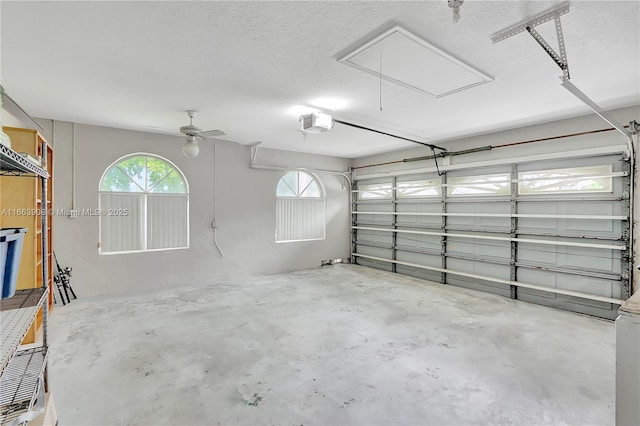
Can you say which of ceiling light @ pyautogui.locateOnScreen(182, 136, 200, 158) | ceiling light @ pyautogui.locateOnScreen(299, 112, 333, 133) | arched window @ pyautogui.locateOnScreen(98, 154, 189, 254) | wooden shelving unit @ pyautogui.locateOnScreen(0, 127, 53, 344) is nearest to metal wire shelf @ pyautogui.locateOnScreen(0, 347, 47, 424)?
wooden shelving unit @ pyautogui.locateOnScreen(0, 127, 53, 344)

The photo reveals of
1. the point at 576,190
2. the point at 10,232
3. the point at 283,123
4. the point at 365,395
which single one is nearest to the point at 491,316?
the point at 576,190

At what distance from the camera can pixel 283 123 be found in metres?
4.44

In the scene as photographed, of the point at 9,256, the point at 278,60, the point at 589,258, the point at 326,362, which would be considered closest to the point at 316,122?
the point at 278,60

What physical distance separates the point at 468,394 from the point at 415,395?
1.29ft

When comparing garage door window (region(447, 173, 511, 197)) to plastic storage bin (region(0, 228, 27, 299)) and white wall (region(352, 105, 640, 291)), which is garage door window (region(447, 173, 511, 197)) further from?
plastic storage bin (region(0, 228, 27, 299))

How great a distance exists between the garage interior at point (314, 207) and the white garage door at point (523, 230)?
29 millimetres

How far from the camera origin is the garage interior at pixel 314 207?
6.64 ft

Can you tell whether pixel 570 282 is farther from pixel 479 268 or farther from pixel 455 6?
pixel 455 6

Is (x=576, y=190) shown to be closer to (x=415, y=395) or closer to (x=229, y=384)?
(x=415, y=395)

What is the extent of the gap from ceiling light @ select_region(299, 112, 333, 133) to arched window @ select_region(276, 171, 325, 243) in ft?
9.58

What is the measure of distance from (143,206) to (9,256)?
3948 mm

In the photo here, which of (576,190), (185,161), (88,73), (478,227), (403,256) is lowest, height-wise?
(403,256)

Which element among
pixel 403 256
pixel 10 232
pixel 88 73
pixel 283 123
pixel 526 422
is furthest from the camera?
pixel 403 256

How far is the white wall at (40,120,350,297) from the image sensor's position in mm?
4402
